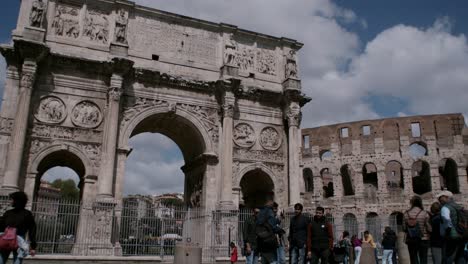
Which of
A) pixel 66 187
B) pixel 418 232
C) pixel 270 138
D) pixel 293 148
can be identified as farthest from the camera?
pixel 66 187

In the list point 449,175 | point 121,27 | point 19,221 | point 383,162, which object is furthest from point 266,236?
point 449,175

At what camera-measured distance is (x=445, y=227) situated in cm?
581

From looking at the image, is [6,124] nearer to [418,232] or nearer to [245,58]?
[245,58]

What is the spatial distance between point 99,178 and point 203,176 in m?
4.25

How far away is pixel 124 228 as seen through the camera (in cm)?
1473

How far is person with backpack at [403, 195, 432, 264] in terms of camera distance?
637 centimetres

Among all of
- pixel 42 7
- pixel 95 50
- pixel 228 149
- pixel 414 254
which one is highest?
pixel 42 7

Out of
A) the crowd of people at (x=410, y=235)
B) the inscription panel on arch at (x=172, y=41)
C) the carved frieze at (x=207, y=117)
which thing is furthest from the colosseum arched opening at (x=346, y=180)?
the crowd of people at (x=410, y=235)

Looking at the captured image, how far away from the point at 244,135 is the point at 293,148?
7.11 feet

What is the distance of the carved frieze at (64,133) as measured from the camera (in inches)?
586

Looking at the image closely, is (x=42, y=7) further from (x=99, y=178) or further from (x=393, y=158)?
(x=393, y=158)

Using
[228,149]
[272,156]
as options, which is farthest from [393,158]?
[228,149]

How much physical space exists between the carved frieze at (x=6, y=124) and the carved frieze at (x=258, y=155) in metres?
8.31

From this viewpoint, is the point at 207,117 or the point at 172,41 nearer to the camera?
the point at 207,117
